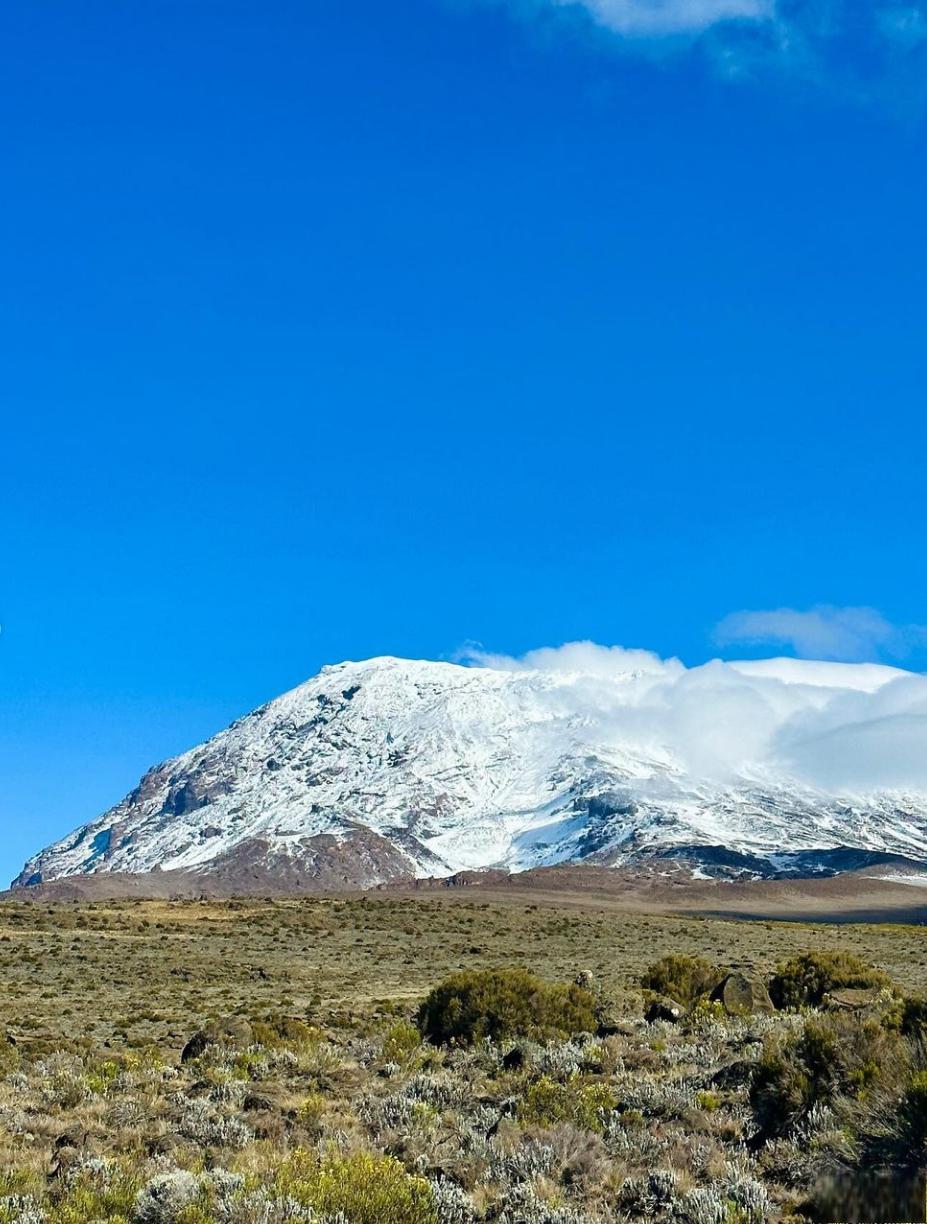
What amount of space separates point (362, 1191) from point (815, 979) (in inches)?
765

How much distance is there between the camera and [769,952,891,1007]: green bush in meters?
25.0

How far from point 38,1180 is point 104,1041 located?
1653cm

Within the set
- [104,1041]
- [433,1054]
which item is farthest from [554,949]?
[433,1054]

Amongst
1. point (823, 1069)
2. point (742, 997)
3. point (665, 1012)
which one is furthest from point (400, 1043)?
point (823, 1069)

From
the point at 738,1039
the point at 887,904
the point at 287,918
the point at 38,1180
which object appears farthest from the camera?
the point at 887,904

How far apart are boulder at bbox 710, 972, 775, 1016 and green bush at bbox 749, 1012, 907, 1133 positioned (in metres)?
10.7

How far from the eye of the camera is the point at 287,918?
81.4 meters

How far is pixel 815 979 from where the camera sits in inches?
1013

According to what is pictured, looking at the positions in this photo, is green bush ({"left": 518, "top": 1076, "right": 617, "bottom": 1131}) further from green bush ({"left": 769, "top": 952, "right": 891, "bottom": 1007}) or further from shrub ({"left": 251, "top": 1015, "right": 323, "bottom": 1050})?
green bush ({"left": 769, "top": 952, "right": 891, "bottom": 1007})

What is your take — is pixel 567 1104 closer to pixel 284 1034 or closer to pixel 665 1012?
pixel 665 1012

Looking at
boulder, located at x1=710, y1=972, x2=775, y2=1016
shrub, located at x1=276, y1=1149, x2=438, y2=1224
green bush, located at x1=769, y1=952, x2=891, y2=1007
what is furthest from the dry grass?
shrub, located at x1=276, y1=1149, x2=438, y2=1224

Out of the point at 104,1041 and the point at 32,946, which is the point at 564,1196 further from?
the point at 32,946

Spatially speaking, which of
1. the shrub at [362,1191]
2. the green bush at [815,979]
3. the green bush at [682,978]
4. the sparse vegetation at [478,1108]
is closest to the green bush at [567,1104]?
the sparse vegetation at [478,1108]

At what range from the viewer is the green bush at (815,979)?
25.0 metres
